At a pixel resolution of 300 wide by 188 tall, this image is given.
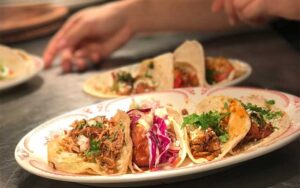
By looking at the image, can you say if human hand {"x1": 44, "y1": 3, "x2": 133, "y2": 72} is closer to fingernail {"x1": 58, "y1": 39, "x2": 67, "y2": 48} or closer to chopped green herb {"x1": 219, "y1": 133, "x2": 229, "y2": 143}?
fingernail {"x1": 58, "y1": 39, "x2": 67, "y2": 48}

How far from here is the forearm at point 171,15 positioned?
8.18 feet

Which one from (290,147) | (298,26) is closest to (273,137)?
(290,147)

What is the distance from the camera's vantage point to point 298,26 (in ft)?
7.85

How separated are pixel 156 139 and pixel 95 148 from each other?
0.48 ft

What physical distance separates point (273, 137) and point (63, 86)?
1111 mm

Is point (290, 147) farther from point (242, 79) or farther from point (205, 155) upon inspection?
point (242, 79)

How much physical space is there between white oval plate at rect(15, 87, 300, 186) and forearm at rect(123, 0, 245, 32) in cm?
98

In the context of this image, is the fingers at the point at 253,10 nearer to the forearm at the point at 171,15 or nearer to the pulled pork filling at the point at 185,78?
the pulled pork filling at the point at 185,78

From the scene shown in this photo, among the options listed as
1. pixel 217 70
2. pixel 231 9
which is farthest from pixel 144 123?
pixel 231 9

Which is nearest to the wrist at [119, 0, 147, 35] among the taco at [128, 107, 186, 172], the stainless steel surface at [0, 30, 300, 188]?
the stainless steel surface at [0, 30, 300, 188]

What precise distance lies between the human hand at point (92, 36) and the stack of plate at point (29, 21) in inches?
21.7

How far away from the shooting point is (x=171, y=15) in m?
2.54

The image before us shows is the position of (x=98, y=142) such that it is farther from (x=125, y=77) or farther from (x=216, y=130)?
(x=125, y=77)

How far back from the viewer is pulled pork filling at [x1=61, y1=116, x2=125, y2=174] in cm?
115
